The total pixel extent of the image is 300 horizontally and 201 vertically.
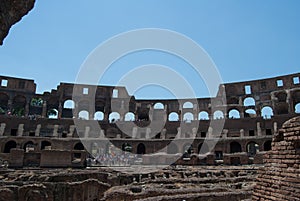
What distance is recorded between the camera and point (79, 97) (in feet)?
147

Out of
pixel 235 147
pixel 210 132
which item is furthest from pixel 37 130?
pixel 235 147

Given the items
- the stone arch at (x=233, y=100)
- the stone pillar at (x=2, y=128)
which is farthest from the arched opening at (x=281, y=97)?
the stone pillar at (x=2, y=128)

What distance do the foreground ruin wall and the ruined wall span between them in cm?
628

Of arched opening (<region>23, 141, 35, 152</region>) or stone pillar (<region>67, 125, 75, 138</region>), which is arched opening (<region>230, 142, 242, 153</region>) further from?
arched opening (<region>23, 141, 35, 152</region>)

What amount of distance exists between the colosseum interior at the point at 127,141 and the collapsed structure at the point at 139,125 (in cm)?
12

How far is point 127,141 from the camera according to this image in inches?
1368

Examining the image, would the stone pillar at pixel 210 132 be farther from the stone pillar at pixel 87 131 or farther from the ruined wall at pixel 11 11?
the ruined wall at pixel 11 11

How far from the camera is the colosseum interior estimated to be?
537 inches

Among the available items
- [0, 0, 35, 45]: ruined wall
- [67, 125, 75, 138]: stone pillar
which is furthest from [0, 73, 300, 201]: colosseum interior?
[0, 0, 35, 45]: ruined wall

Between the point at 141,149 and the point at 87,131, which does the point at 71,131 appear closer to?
the point at 87,131

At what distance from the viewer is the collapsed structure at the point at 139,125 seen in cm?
2867

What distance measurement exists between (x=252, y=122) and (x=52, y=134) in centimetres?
2830

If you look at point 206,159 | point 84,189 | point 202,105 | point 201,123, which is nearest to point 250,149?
point 201,123

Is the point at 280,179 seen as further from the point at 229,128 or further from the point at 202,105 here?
the point at 202,105
